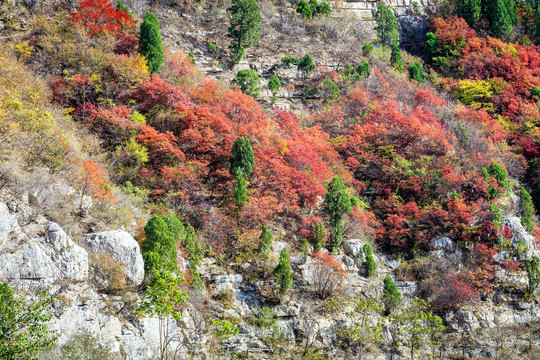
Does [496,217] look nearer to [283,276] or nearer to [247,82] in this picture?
[283,276]

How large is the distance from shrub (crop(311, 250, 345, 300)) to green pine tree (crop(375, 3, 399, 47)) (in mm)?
30159

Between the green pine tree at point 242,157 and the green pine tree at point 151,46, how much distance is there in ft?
27.1

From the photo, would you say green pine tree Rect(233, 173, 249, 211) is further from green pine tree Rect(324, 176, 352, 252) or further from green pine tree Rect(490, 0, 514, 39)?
green pine tree Rect(490, 0, 514, 39)

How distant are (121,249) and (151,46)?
16.3 metres

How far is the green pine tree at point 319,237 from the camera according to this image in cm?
2338

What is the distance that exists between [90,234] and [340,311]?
39.0 feet

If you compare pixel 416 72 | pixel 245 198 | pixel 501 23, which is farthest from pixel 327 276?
pixel 501 23

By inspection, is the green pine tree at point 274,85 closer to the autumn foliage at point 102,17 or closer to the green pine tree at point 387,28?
the autumn foliage at point 102,17

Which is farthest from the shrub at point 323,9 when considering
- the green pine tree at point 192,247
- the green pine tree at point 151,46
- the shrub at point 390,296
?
the green pine tree at point 192,247

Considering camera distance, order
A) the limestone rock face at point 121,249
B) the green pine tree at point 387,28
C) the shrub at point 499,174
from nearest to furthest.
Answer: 1. the limestone rock face at point 121,249
2. the shrub at point 499,174
3. the green pine tree at point 387,28

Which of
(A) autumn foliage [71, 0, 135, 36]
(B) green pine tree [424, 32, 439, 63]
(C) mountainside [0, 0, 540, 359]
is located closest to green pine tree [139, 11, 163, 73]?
(C) mountainside [0, 0, 540, 359]

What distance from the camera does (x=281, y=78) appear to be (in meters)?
36.9

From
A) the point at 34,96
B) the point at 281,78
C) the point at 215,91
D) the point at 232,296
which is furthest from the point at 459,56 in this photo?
the point at 34,96

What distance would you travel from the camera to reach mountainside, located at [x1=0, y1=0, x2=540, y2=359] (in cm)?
1580
